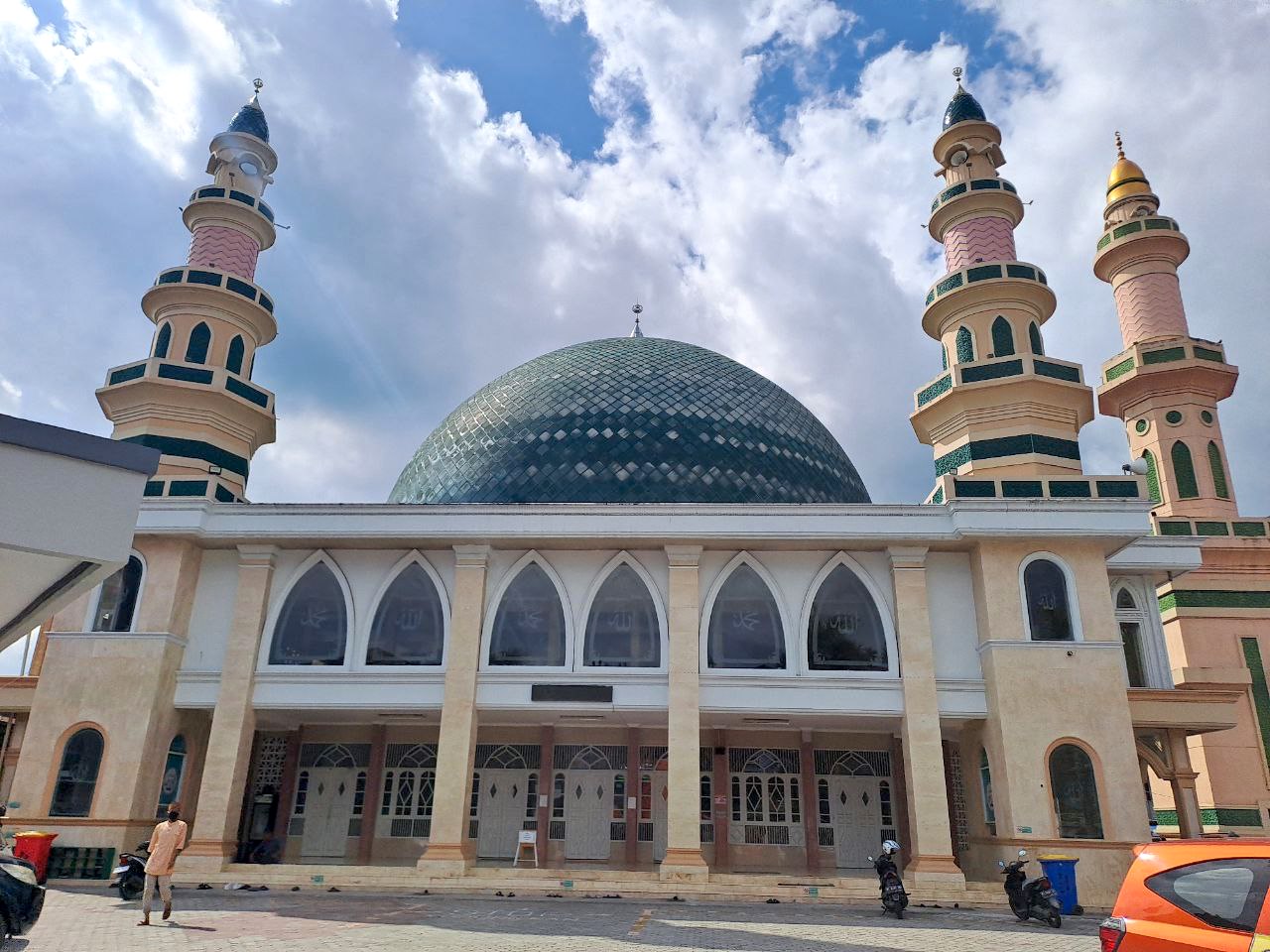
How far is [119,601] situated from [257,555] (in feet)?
7.56

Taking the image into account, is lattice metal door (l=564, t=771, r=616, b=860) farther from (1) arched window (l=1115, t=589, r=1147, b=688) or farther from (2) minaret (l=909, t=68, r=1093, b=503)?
(1) arched window (l=1115, t=589, r=1147, b=688)

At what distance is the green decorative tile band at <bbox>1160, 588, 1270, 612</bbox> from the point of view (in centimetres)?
1883

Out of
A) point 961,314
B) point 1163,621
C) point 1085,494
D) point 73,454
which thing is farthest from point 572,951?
point 1163,621

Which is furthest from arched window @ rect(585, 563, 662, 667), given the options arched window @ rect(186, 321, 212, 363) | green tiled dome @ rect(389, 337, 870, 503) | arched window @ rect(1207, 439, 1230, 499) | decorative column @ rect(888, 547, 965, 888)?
arched window @ rect(1207, 439, 1230, 499)

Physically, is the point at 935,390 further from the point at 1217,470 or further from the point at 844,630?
the point at 1217,470

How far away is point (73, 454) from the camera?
4797 mm

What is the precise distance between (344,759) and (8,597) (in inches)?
465

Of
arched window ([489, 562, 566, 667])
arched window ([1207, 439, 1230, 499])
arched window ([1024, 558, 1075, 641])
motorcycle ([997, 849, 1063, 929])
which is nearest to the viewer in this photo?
motorcycle ([997, 849, 1063, 929])

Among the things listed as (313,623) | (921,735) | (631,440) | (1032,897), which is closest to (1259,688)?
(921,735)

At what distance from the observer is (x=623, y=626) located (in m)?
14.6

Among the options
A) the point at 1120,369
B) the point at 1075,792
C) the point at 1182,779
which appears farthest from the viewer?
the point at 1120,369

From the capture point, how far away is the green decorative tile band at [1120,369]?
21469mm

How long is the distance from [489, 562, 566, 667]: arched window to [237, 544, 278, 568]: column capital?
12.7 ft

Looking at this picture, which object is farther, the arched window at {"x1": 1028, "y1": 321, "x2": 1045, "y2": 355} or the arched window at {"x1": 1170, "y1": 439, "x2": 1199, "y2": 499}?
the arched window at {"x1": 1170, "y1": 439, "x2": 1199, "y2": 499}
